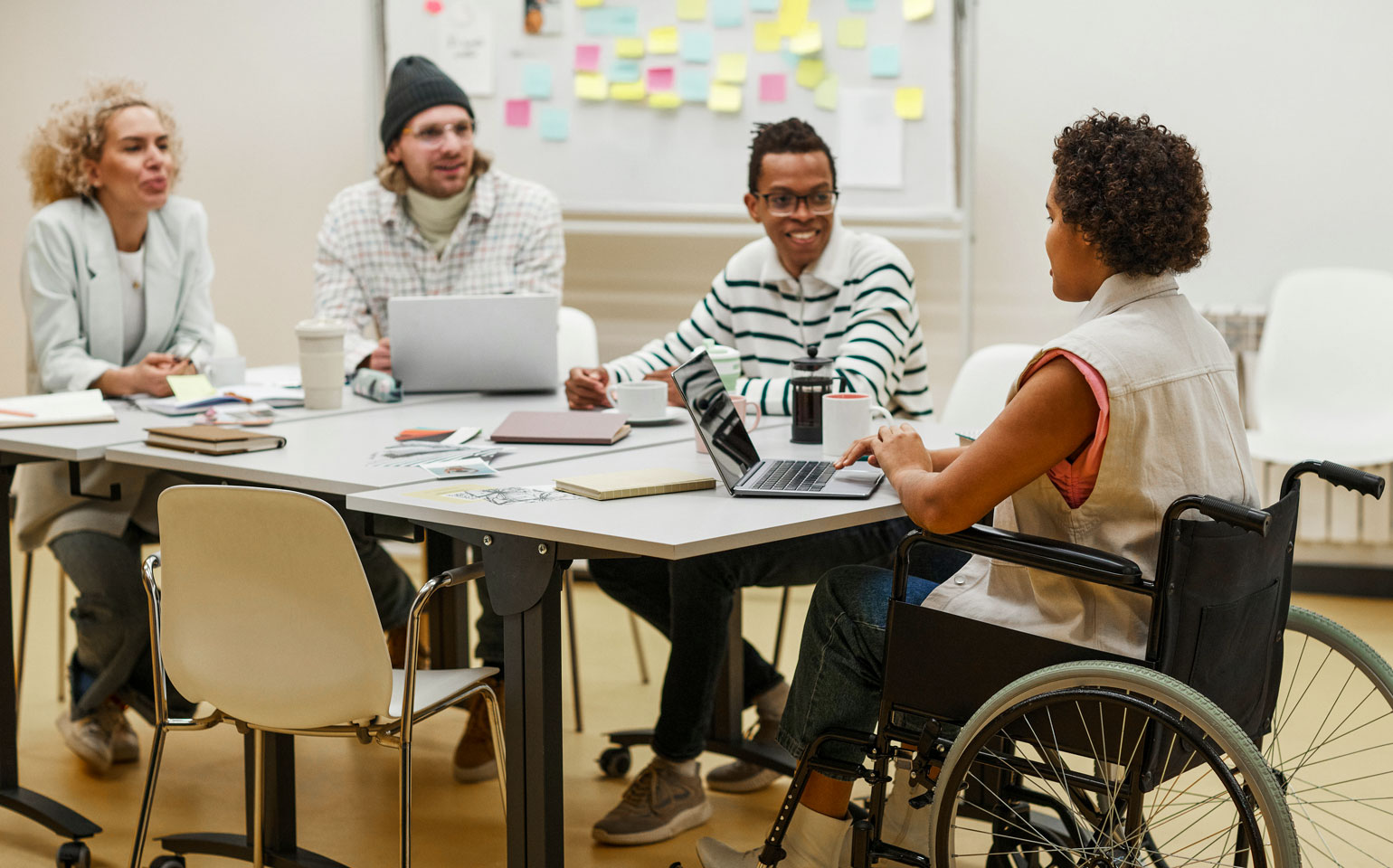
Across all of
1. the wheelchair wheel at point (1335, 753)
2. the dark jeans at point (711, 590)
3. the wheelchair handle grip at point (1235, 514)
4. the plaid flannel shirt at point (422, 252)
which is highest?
the plaid flannel shirt at point (422, 252)

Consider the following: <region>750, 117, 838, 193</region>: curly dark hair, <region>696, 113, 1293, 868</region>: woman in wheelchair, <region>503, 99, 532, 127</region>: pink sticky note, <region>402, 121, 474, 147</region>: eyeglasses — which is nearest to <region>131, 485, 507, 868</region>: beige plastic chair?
<region>696, 113, 1293, 868</region>: woman in wheelchair

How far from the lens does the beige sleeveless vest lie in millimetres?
1544

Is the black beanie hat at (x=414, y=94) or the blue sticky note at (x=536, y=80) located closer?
the black beanie hat at (x=414, y=94)

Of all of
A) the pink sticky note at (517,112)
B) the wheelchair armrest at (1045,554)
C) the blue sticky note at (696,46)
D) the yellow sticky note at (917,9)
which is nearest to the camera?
the wheelchair armrest at (1045,554)

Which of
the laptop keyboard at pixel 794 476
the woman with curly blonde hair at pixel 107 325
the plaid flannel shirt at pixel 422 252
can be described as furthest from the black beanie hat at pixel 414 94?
the laptop keyboard at pixel 794 476

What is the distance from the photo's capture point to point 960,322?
3.99m

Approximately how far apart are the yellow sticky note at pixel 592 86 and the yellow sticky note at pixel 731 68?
0.36 m

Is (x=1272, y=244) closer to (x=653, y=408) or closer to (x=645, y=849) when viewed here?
(x=653, y=408)

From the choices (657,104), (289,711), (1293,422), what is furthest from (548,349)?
(1293,422)

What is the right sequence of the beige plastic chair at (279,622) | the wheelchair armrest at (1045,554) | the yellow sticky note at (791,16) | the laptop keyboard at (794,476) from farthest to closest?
the yellow sticky note at (791,16) → the laptop keyboard at (794,476) → the beige plastic chair at (279,622) → the wheelchair armrest at (1045,554)

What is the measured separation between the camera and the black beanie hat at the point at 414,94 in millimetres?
3260

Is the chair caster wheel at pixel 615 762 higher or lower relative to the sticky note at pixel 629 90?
lower

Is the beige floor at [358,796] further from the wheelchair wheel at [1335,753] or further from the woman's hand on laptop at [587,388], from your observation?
the wheelchair wheel at [1335,753]

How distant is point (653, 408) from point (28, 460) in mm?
1107
